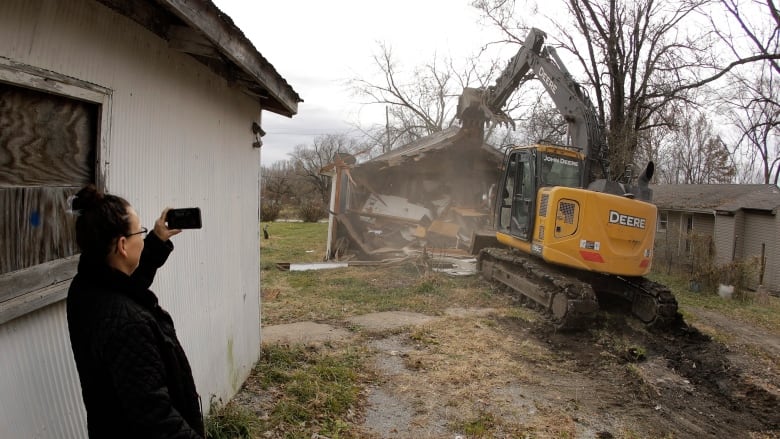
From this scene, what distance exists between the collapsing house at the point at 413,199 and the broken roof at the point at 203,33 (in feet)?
33.5

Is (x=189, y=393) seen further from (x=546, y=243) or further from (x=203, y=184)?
(x=546, y=243)

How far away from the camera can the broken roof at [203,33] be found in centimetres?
261

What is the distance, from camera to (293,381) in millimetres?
4754

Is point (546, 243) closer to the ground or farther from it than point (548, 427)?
farther from it

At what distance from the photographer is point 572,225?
7477mm

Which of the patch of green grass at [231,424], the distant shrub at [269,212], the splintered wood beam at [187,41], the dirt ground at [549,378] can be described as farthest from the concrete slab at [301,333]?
the distant shrub at [269,212]

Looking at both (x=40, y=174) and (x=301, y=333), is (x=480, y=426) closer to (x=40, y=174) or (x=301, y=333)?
(x=301, y=333)

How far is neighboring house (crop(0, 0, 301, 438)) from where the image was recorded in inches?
76.7

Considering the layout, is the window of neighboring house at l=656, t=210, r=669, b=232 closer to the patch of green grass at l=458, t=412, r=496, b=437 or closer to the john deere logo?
the john deere logo

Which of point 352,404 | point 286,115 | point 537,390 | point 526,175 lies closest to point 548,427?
point 537,390

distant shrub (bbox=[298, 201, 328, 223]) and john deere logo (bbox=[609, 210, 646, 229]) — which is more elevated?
john deere logo (bbox=[609, 210, 646, 229])

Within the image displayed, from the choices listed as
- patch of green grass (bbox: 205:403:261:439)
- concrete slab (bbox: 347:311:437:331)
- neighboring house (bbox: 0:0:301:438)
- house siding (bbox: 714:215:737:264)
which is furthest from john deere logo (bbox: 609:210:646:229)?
house siding (bbox: 714:215:737:264)

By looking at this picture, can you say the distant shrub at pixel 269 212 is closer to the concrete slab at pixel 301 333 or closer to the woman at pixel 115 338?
the concrete slab at pixel 301 333

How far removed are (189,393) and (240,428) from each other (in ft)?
6.83
